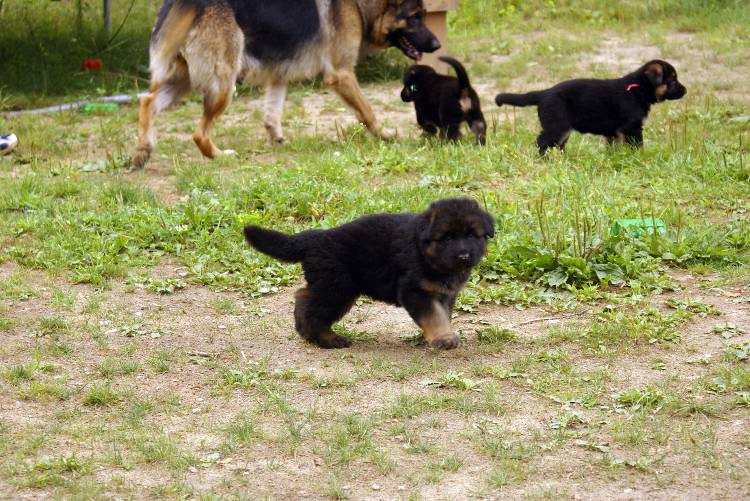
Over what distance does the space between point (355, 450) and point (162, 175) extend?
5088 mm

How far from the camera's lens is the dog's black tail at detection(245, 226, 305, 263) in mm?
5465

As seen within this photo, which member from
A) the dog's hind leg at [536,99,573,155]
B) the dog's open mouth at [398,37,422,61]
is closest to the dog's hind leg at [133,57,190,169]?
the dog's open mouth at [398,37,422,61]

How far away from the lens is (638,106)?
29.3ft

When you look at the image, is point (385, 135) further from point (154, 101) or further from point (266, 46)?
point (154, 101)

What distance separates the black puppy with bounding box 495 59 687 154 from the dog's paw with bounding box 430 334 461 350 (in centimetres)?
378

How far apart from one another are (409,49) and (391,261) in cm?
576

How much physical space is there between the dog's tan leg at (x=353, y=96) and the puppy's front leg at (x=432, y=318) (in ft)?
15.9

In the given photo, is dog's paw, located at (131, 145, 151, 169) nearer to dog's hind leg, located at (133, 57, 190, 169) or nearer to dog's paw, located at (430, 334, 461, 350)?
dog's hind leg, located at (133, 57, 190, 169)

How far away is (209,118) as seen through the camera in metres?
9.48

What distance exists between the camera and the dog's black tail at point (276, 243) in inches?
215

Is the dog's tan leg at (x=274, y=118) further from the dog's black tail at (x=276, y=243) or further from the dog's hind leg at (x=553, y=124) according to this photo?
the dog's black tail at (x=276, y=243)

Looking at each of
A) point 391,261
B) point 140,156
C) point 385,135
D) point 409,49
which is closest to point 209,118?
point 140,156

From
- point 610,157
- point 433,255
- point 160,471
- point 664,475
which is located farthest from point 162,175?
point 664,475

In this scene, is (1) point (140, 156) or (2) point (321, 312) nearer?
(2) point (321, 312)
